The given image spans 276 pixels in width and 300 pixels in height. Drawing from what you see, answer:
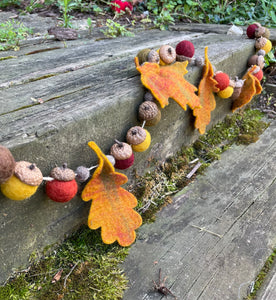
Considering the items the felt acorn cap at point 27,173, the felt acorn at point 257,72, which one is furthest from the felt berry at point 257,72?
the felt acorn cap at point 27,173

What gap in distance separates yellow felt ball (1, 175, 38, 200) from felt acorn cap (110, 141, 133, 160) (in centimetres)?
46

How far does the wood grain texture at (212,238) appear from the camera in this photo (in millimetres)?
1323

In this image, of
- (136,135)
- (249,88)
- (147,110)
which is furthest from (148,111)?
(249,88)

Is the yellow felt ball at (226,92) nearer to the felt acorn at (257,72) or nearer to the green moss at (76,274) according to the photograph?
the felt acorn at (257,72)

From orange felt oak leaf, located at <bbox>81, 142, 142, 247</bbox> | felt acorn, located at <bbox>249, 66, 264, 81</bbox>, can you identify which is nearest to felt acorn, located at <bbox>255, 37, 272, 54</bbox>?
felt acorn, located at <bbox>249, 66, 264, 81</bbox>

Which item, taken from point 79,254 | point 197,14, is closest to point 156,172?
point 79,254

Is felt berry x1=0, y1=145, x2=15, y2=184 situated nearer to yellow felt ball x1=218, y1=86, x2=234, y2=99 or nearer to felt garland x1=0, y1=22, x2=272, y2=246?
felt garland x1=0, y1=22, x2=272, y2=246

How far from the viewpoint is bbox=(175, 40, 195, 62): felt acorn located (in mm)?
1843

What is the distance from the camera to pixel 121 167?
1.53 m

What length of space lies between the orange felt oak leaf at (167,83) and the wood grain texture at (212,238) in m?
0.53

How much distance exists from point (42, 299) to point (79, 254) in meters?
0.25

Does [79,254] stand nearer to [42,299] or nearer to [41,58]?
[42,299]

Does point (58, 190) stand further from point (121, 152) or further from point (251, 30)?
point (251, 30)

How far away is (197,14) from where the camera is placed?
11.1 ft
